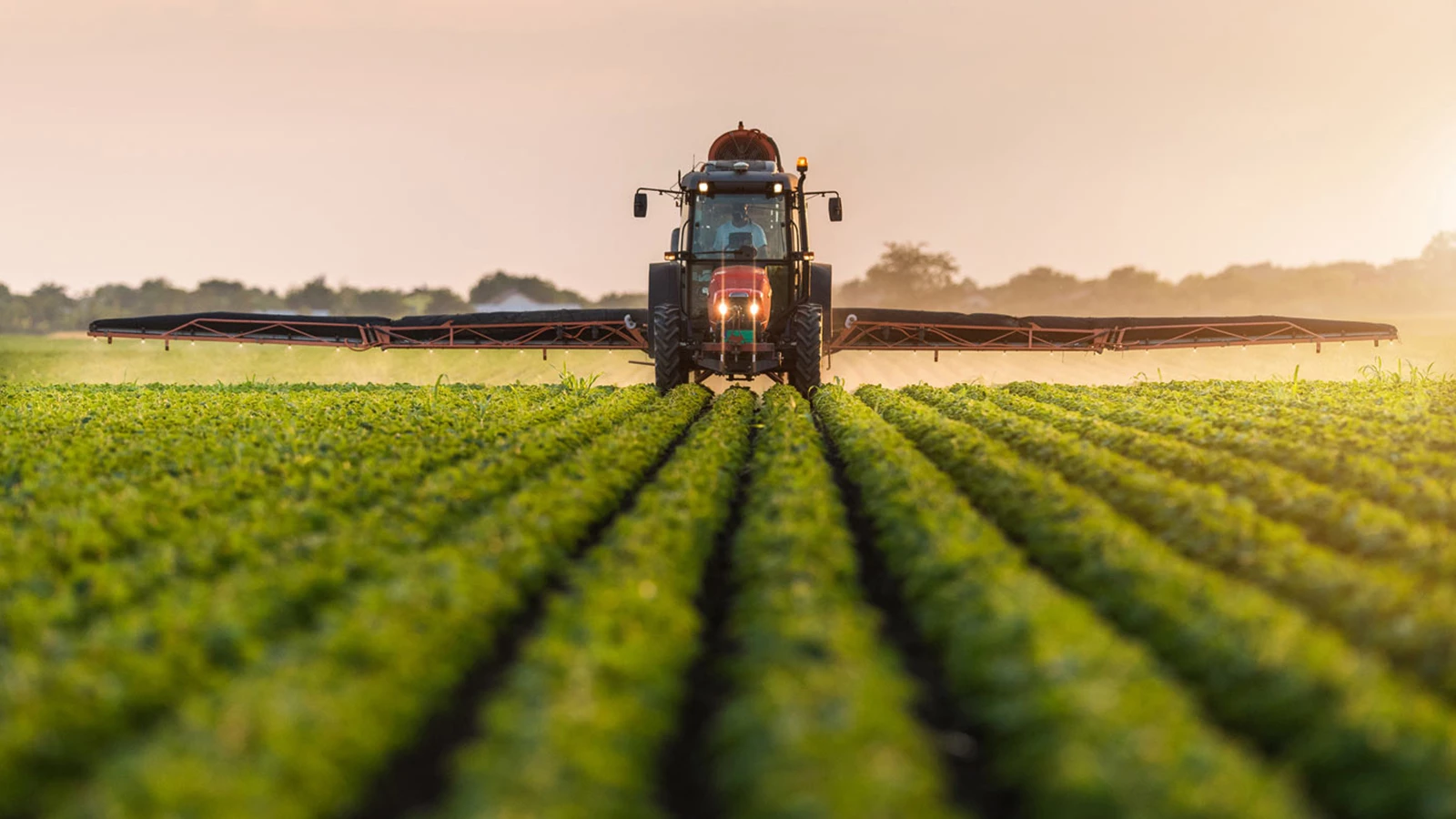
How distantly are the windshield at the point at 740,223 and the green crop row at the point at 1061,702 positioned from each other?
12.2 m

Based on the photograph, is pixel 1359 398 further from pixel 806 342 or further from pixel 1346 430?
pixel 806 342

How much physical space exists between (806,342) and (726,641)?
12.8 meters

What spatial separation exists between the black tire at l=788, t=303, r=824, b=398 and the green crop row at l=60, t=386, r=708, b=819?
11659 mm

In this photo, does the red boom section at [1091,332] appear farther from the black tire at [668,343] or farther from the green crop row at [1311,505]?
the green crop row at [1311,505]

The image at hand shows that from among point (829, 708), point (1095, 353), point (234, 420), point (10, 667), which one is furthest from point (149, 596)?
point (1095, 353)

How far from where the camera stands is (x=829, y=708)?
3510mm

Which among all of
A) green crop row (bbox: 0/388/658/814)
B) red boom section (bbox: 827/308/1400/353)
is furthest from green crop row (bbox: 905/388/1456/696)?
red boom section (bbox: 827/308/1400/353)

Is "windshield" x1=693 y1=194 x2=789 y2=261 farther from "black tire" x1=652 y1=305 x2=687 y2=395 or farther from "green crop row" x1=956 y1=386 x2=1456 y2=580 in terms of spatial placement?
"green crop row" x1=956 y1=386 x2=1456 y2=580

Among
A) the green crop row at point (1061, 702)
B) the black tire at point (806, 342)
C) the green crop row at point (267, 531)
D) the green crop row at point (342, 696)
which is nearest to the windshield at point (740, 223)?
the black tire at point (806, 342)

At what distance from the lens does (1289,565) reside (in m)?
5.65

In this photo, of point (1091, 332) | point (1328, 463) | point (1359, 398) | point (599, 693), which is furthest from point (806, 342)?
point (599, 693)

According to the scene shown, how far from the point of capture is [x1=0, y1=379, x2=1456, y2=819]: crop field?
3.32 metres

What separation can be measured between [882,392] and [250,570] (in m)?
14.4

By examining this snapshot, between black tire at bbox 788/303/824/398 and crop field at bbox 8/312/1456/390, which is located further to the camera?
crop field at bbox 8/312/1456/390
